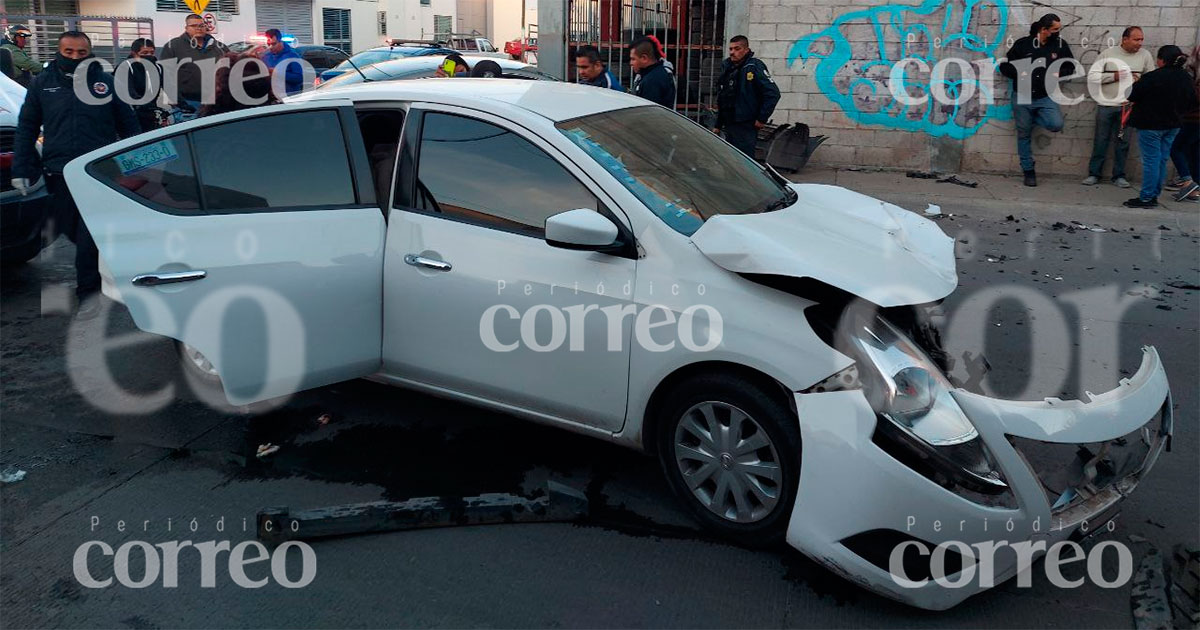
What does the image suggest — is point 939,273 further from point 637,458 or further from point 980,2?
point 980,2

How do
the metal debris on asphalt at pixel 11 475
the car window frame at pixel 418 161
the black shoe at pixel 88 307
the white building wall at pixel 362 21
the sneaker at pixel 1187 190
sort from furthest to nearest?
the white building wall at pixel 362 21 → the sneaker at pixel 1187 190 → the black shoe at pixel 88 307 → the metal debris on asphalt at pixel 11 475 → the car window frame at pixel 418 161

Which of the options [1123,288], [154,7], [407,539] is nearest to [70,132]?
[407,539]

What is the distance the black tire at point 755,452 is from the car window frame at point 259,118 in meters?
1.64

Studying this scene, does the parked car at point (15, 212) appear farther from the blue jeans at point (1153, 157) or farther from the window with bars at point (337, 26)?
the window with bars at point (337, 26)

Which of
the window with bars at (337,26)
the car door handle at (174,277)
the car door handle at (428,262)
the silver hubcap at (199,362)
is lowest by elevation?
Result: the silver hubcap at (199,362)

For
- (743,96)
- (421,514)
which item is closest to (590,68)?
(743,96)

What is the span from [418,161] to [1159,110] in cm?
884

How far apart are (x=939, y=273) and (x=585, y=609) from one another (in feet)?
6.04

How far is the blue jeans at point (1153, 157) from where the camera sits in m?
9.90

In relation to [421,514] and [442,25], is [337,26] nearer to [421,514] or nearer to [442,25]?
[442,25]

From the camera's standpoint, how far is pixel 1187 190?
1048 centimetres

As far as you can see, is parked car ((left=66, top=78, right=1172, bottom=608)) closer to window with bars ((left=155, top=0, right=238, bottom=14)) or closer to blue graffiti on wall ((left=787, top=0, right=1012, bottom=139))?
blue graffiti on wall ((left=787, top=0, right=1012, bottom=139))

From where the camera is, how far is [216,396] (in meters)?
4.97

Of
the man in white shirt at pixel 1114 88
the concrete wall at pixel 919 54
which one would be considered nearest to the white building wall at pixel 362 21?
the concrete wall at pixel 919 54
